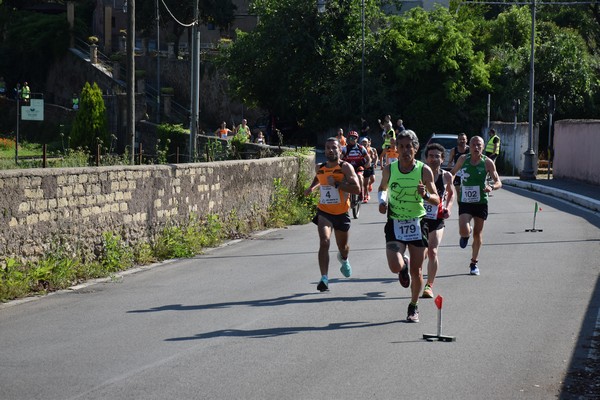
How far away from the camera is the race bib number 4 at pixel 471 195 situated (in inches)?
554

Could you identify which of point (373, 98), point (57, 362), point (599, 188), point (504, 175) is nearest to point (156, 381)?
point (57, 362)

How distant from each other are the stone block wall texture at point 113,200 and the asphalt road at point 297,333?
2.55 feet

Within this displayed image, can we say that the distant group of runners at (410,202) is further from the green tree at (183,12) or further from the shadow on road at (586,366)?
the green tree at (183,12)

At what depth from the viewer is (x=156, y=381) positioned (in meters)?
7.59

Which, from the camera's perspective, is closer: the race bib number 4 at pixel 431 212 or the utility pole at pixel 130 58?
the race bib number 4 at pixel 431 212

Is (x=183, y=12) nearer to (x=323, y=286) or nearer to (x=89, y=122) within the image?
(x=89, y=122)

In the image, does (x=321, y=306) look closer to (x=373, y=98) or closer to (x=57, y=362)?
(x=57, y=362)

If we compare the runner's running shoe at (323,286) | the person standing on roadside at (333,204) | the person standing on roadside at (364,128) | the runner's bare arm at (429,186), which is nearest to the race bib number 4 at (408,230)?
the runner's bare arm at (429,186)

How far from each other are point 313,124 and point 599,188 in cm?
2617

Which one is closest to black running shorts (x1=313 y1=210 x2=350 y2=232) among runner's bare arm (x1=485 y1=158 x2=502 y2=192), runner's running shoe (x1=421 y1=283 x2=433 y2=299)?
runner's running shoe (x1=421 y1=283 x2=433 y2=299)

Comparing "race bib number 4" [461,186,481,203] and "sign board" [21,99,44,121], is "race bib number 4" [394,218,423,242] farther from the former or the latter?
"sign board" [21,99,44,121]

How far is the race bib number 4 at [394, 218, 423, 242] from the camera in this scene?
1025 cm

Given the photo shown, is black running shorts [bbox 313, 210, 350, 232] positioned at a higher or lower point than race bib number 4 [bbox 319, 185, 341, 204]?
lower

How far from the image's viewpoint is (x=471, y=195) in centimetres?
1408
